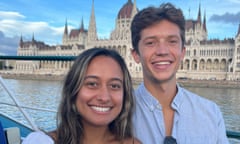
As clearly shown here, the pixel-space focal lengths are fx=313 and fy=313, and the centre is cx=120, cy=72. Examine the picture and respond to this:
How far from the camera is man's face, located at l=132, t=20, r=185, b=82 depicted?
0.82m

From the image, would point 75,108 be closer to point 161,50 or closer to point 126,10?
point 161,50

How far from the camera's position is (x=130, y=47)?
24.8m

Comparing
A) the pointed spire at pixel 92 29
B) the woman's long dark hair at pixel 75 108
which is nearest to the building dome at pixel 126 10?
the pointed spire at pixel 92 29

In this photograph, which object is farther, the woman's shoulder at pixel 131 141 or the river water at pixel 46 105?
the river water at pixel 46 105

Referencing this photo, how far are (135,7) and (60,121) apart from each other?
117 ft

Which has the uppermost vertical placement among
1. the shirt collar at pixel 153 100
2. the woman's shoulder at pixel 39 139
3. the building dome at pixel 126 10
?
the building dome at pixel 126 10

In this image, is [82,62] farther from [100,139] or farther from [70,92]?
[100,139]

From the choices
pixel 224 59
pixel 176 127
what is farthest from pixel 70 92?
pixel 224 59

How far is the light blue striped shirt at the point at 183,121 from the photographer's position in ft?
2.60

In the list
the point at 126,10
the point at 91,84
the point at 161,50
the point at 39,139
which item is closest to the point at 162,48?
the point at 161,50

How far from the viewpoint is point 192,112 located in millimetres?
831

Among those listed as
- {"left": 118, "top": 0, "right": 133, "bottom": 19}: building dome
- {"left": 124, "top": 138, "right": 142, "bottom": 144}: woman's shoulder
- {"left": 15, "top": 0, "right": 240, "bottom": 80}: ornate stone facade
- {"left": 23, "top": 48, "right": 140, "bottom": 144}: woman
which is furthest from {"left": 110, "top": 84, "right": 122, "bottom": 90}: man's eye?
{"left": 118, "top": 0, "right": 133, "bottom": 19}: building dome

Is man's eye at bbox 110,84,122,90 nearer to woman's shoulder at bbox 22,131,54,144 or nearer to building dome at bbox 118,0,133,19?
woman's shoulder at bbox 22,131,54,144

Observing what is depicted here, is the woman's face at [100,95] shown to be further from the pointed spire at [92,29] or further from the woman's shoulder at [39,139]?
the pointed spire at [92,29]
